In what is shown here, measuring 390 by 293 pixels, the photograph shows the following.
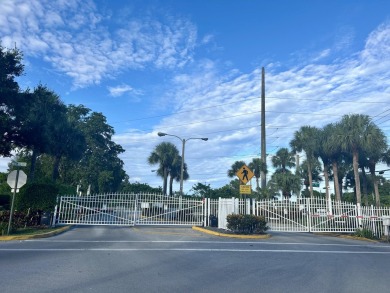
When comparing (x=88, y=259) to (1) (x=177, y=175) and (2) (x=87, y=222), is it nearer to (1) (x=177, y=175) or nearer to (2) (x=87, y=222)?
(2) (x=87, y=222)

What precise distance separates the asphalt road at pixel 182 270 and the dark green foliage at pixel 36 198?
18.6ft

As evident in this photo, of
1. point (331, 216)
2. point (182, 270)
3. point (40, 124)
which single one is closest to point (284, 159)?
point (331, 216)

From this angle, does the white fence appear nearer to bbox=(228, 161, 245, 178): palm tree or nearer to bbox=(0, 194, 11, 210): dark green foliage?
bbox=(0, 194, 11, 210): dark green foliage

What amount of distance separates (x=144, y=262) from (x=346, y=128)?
82.2 feet

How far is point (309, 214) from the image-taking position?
17375 millimetres

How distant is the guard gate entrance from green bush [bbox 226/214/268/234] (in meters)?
3.67

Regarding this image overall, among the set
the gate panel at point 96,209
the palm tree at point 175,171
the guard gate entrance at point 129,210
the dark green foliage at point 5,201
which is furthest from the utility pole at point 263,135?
the dark green foliage at point 5,201

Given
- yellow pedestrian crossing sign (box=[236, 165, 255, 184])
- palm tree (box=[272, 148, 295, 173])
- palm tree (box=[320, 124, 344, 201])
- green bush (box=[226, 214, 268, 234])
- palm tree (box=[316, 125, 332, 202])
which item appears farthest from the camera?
palm tree (box=[272, 148, 295, 173])

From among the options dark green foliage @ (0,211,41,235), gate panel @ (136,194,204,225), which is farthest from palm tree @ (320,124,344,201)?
dark green foliage @ (0,211,41,235)

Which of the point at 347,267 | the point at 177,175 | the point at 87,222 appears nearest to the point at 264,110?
the point at 177,175

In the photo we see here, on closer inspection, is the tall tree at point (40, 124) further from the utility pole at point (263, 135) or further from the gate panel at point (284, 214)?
the utility pole at point (263, 135)

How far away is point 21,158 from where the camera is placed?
33.1 m

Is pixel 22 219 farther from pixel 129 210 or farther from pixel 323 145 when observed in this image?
pixel 323 145

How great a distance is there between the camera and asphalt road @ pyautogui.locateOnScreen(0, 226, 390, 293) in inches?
223
